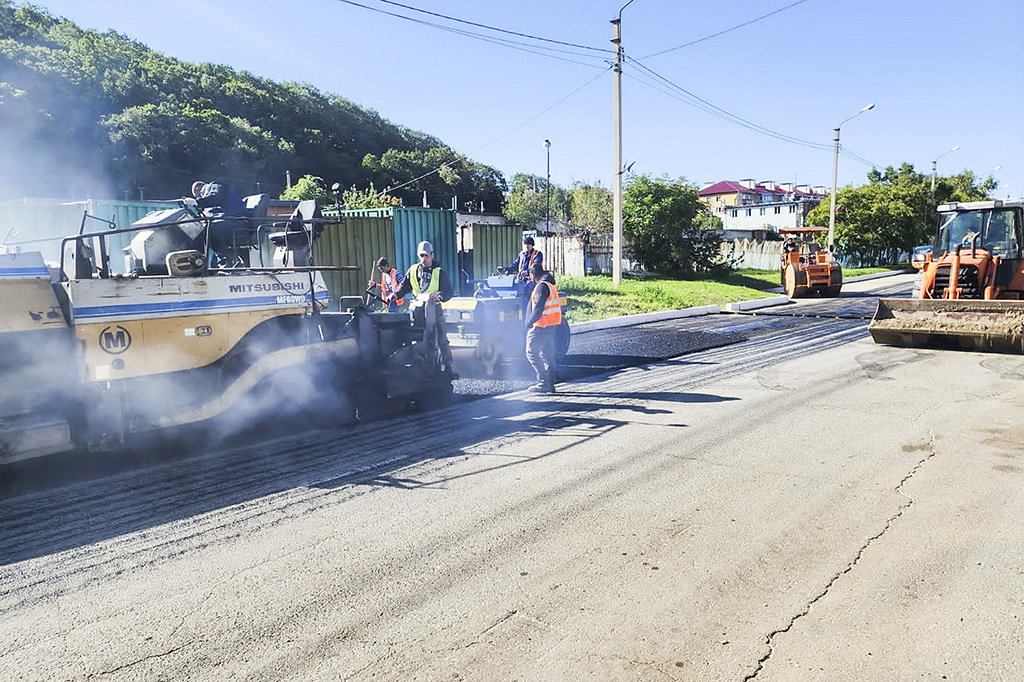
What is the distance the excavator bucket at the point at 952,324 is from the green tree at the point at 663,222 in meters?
15.6

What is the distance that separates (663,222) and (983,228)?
1487cm

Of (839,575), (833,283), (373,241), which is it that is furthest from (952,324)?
(833,283)

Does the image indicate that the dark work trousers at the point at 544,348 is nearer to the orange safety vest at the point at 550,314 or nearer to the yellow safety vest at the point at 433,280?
the orange safety vest at the point at 550,314

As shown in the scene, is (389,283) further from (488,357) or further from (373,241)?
(373,241)

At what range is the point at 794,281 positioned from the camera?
22641mm

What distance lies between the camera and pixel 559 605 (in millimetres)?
3361

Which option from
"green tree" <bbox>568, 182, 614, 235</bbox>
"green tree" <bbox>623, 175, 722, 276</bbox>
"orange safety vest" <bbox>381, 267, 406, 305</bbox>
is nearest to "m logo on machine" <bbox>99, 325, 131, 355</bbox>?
"orange safety vest" <bbox>381, 267, 406, 305</bbox>

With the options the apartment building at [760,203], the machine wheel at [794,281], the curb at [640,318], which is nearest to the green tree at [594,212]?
the machine wheel at [794,281]

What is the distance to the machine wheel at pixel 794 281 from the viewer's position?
2248 centimetres

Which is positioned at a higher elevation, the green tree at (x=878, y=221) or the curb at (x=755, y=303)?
the green tree at (x=878, y=221)

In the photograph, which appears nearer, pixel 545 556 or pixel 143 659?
pixel 143 659

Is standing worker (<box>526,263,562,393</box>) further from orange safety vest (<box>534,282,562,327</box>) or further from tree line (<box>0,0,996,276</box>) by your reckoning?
tree line (<box>0,0,996,276</box>)

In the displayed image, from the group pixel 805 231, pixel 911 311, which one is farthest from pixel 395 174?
pixel 911 311

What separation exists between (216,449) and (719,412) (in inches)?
189
